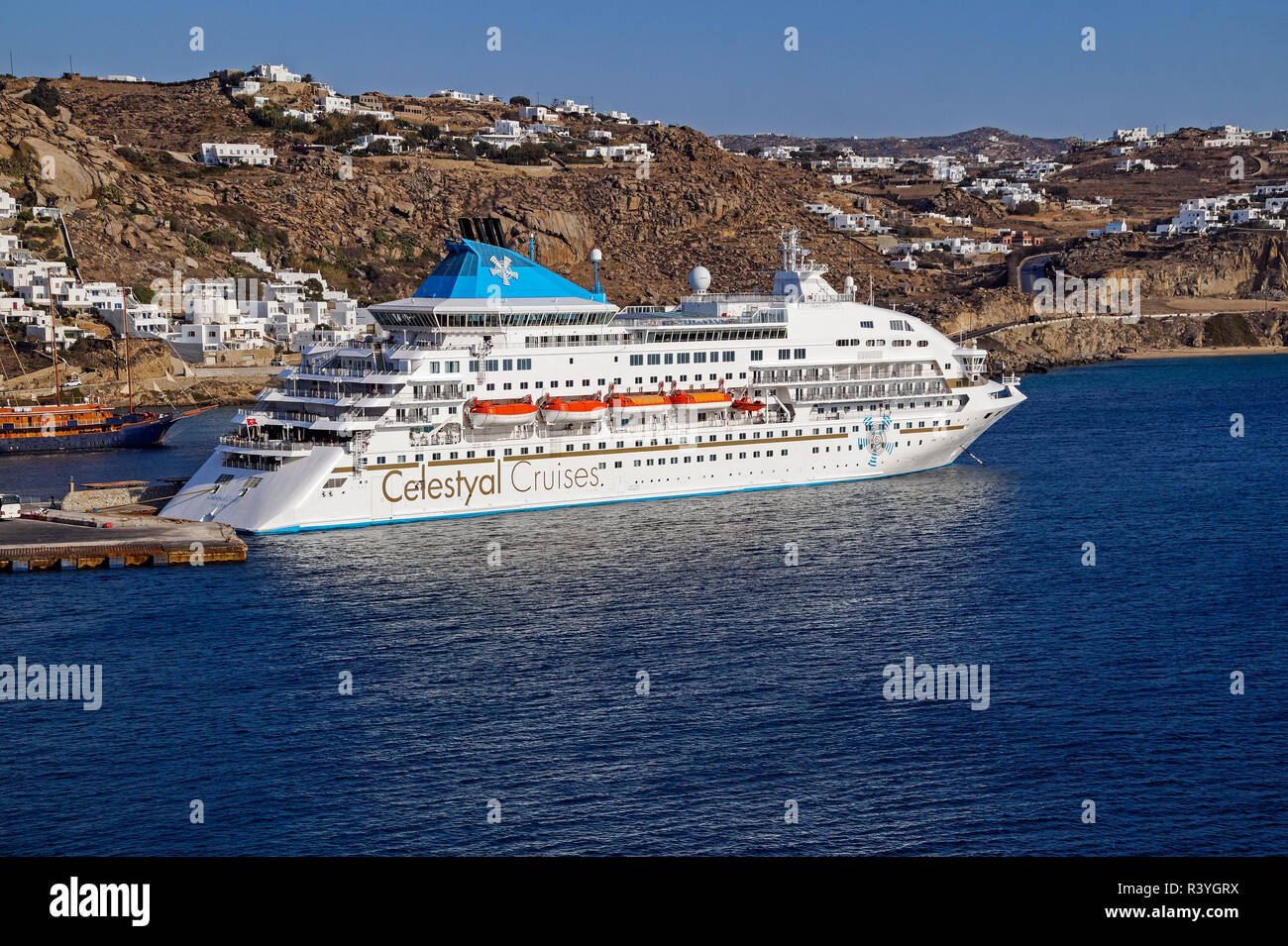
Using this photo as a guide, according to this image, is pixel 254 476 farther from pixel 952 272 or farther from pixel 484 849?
pixel 952 272

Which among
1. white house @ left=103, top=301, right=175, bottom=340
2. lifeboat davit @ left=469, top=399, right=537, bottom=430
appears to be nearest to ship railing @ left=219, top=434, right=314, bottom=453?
lifeboat davit @ left=469, top=399, right=537, bottom=430

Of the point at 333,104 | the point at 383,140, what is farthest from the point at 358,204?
Result: the point at 333,104

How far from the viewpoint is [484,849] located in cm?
2339

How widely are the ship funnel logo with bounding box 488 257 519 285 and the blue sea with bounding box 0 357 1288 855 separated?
9.94 meters

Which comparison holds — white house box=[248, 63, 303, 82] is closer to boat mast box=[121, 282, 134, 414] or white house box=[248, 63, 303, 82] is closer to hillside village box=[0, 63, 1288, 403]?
hillside village box=[0, 63, 1288, 403]

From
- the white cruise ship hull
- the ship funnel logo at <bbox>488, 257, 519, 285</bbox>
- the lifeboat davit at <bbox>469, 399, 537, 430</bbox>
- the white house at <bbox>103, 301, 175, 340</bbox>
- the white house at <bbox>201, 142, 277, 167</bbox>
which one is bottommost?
the white cruise ship hull

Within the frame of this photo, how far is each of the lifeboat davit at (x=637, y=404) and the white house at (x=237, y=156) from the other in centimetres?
11019

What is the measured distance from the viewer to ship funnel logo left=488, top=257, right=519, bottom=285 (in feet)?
182

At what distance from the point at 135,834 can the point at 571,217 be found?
129m

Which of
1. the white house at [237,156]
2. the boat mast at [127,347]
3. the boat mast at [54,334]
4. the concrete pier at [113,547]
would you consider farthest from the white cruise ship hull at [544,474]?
the white house at [237,156]

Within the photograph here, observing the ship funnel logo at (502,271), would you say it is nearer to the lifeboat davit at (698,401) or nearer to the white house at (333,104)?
the lifeboat davit at (698,401)

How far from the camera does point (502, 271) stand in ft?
183

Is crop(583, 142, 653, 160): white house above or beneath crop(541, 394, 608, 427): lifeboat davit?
above
